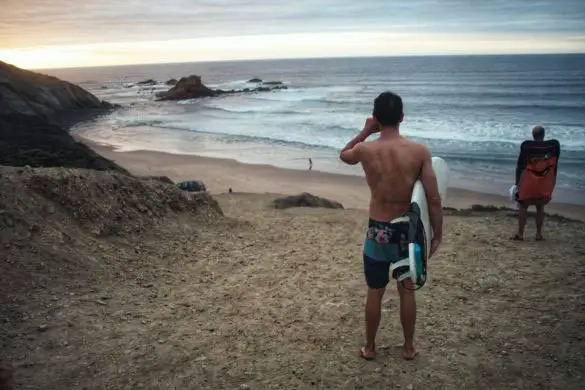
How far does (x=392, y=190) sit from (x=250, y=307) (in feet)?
7.29

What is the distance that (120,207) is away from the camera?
7.00 metres

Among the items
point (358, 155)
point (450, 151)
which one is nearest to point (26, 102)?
point (450, 151)

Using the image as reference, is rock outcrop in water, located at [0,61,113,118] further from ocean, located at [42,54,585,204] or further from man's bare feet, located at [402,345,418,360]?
man's bare feet, located at [402,345,418,360]

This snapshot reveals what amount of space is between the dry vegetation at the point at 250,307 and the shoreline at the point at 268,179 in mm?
5254

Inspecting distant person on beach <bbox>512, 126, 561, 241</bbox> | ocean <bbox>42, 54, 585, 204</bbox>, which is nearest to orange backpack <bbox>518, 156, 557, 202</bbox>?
distant person on beach <bbox>512, 126, 561, 241</bbox>

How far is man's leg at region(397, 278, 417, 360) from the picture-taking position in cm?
337

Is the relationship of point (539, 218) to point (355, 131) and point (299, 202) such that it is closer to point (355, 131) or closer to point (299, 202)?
point (299, 202)

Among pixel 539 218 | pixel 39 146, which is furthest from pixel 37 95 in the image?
Answer: pixel 539 218

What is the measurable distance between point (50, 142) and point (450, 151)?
15.5 meters

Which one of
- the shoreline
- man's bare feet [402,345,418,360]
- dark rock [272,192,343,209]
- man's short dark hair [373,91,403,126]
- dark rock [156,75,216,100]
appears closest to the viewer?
man's short dark hair [373,91,403,126]

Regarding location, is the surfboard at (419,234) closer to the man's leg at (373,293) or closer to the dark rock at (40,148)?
the man's leg at (373,293)

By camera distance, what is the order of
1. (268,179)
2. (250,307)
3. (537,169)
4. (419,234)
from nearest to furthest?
(419,234)
(250,307)
(537,169)
(268,179)

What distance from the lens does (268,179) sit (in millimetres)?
16094

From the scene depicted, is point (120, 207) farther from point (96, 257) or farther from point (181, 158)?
point (181, 158)
